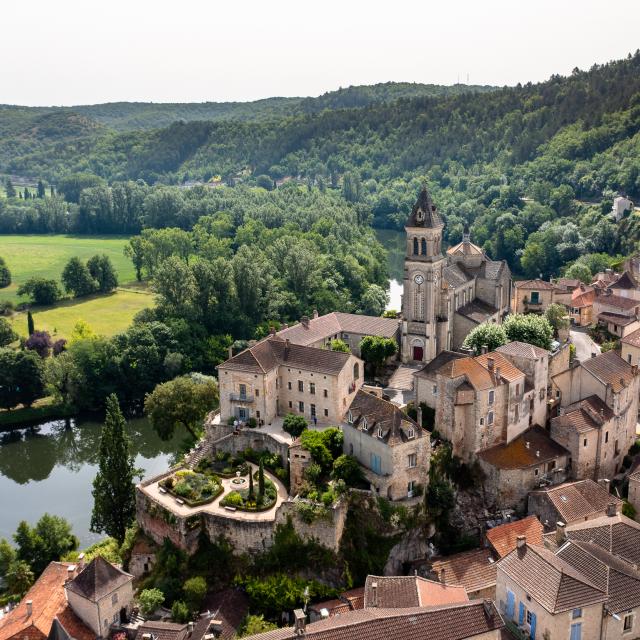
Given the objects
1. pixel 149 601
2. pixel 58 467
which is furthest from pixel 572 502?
pixel 58 467

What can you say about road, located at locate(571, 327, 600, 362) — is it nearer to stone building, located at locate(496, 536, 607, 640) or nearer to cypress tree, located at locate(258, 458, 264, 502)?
stone building, located at locate(496, 536, 607, 640)

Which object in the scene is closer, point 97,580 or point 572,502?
point 97,580

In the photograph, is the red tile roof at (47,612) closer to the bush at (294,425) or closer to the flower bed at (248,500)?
the flower bed at (248,500)

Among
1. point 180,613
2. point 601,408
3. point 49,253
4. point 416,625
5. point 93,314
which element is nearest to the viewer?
point 416,625

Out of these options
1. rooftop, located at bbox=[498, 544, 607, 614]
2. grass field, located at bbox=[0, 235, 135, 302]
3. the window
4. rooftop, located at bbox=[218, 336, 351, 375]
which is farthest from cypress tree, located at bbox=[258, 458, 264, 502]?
grass field, located at bbox=[0, 235, 135, 302]

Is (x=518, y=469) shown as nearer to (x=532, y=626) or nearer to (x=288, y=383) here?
(x=532, y=626)

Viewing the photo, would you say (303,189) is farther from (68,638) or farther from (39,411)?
(68,638)

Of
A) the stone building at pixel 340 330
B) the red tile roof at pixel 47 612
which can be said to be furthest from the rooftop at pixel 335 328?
the red tile roof at pixel 47 612
